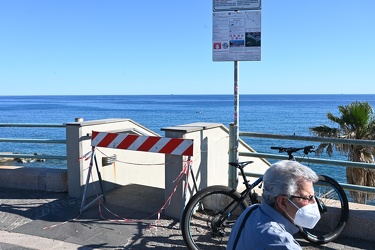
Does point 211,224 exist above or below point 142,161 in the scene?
below

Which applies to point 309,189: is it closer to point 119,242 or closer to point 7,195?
point 119,242

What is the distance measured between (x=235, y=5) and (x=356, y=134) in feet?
38.5

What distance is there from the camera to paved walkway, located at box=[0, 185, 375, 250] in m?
4.54

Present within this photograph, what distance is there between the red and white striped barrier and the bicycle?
77cm

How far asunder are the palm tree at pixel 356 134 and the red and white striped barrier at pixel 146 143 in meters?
10.3

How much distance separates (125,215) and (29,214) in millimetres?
1462

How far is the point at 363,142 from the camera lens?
4.77 metres

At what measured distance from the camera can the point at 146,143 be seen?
17.7ft

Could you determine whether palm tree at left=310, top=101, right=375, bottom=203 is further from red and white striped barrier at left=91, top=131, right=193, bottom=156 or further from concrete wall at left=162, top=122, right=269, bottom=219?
red and white striped barrier at left=91, top=131, right=193, bottom=156

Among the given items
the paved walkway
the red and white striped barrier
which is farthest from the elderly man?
the red and white striped barrier

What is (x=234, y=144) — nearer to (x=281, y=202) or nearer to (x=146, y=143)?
(x=146, y=143)

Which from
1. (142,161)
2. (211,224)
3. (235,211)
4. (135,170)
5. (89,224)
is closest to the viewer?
(211,224)

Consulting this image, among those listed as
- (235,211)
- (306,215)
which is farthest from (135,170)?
(306,215)

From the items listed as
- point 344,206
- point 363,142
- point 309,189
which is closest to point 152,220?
point 344,206
